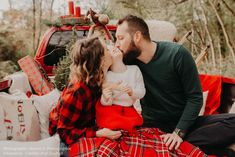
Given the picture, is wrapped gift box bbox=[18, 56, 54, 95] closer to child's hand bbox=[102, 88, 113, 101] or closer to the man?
the man

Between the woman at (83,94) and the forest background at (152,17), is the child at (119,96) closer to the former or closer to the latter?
the woman at (83,94)

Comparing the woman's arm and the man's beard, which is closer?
the woman's arm

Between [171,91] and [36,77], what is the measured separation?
4.58 ft

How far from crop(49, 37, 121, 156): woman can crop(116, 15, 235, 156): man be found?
1.12 feet

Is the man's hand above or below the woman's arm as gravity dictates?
below

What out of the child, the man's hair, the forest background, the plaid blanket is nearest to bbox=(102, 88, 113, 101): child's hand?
the child

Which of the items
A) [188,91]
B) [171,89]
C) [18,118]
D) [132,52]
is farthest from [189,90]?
[18,118]

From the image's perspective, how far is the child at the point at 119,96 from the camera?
72.7 inches

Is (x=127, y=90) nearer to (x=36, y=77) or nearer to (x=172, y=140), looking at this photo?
(x=172, y=140)

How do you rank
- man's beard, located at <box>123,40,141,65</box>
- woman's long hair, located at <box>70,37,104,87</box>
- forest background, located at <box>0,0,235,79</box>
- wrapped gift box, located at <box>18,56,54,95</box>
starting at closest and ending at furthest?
1. woman's long hair, located at <box>70,37,104,87</box>
2. man's beard, located at <box>123,40,141,65</box>
3. wrapped gift box, located at <box>18,56,54,95</box>
4. forest background, located at <box>0,0,235,79</box>

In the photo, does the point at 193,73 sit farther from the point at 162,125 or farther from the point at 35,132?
the point at 35,132

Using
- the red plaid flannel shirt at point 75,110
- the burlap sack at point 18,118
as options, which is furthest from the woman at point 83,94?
the burlap sack at point 18,118

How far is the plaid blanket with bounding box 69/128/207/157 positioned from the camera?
5.71 ft

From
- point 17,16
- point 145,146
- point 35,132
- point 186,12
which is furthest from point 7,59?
point 145,146
